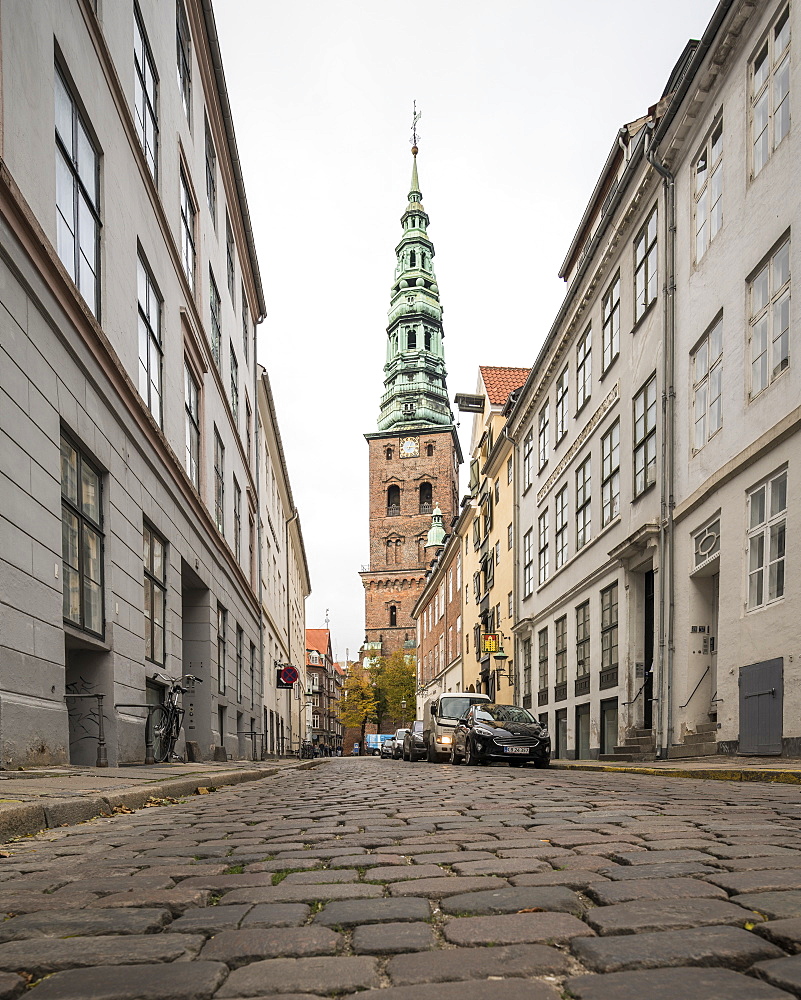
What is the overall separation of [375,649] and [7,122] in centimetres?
9202

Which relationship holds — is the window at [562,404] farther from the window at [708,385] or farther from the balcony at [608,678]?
the window at [708,385]

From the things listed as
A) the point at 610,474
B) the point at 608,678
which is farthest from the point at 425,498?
the point at 608,678

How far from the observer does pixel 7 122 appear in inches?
333

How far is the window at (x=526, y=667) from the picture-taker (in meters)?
32.2

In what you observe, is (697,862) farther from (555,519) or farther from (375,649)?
(375,649)

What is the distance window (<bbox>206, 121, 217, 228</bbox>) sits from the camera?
21.9 m

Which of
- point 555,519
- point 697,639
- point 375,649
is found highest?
point 555,519

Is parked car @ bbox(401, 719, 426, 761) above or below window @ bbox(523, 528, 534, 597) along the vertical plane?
below

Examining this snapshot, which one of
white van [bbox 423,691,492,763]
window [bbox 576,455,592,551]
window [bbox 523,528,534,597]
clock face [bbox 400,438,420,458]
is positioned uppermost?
clock face [bbox 400,438,420,458]

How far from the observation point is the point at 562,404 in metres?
27.8

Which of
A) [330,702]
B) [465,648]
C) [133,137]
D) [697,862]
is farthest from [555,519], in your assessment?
[330,702]

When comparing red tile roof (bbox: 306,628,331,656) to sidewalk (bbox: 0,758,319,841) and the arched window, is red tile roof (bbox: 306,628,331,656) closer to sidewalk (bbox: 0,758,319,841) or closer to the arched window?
the arched window

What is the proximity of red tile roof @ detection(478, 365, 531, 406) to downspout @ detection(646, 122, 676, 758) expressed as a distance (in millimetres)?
20971

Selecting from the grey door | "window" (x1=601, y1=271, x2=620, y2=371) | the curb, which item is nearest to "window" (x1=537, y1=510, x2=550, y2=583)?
"window" (x1=601, y1=271, x2=620, y2=371)
